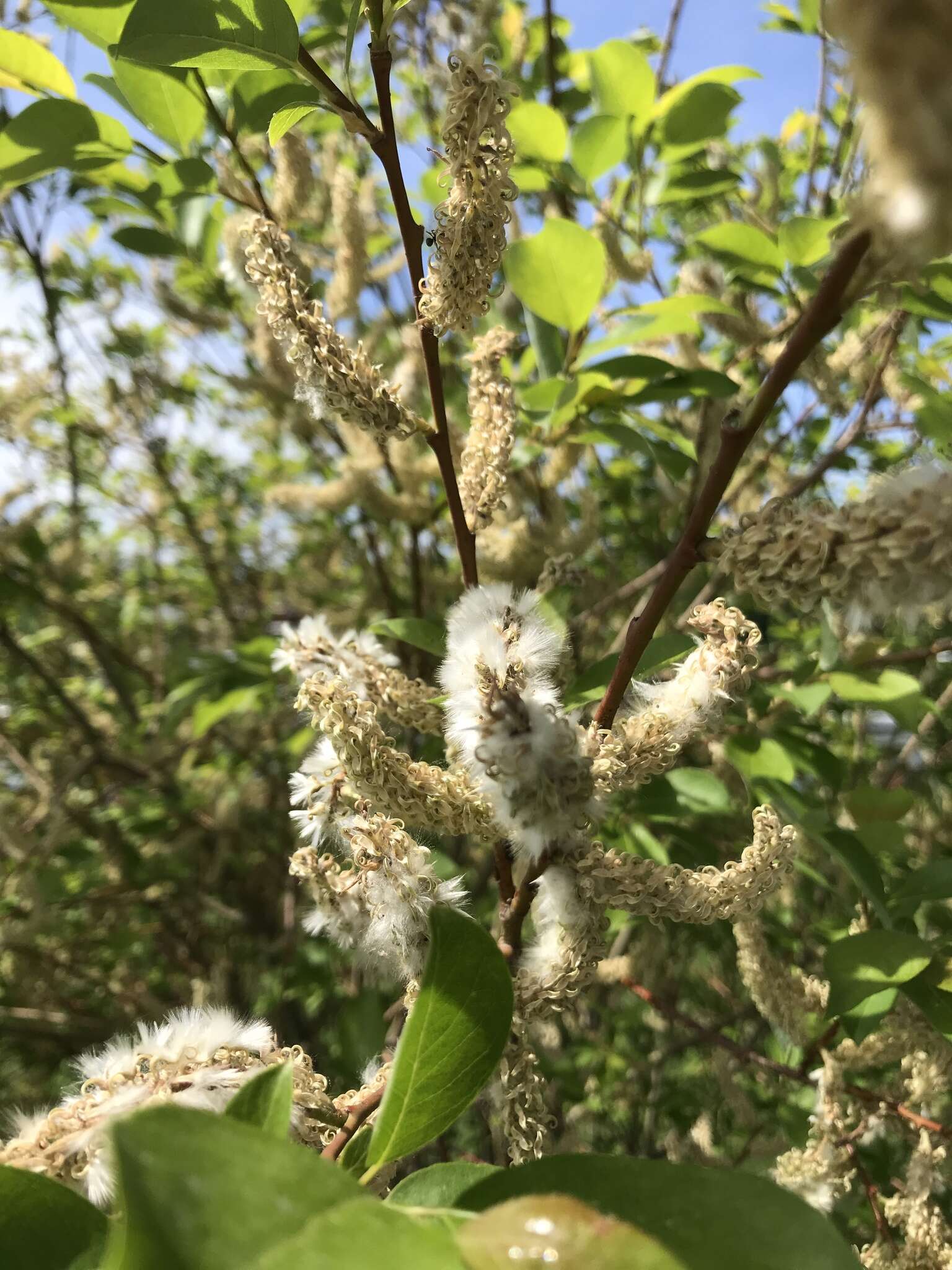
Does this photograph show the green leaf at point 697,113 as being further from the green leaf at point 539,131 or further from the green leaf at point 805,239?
the green leaf at point 805,239

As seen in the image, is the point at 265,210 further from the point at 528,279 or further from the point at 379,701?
the point at 379,701

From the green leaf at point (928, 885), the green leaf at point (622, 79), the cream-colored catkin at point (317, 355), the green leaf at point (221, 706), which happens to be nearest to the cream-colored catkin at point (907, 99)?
the cream-colored catkin at point (317, 355)

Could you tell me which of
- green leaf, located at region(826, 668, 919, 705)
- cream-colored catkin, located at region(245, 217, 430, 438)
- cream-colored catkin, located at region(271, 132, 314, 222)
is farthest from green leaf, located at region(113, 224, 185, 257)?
green leaf, located at region(826, 668, 919, 705)

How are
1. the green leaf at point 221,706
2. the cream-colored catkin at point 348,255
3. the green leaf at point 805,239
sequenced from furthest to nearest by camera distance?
the green leaf at point 221,706 → the cream-colored catkin at point 348,255 → the green leaf at point 805,239

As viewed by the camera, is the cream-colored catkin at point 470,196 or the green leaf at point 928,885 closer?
the cream-colored catkin at point 470,196

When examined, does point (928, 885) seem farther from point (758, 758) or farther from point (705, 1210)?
point (705, 1210)

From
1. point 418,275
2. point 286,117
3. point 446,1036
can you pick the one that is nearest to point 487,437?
point 418,275

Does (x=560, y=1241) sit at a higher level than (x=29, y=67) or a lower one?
lower
